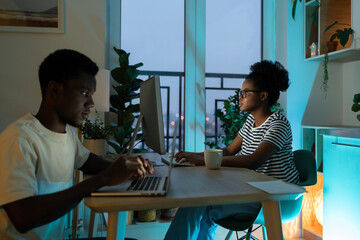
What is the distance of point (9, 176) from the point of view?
2.93 ft

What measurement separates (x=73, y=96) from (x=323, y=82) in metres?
2.71

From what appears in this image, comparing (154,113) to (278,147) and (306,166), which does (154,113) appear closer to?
(278,147)

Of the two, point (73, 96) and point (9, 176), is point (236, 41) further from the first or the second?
point (9, 176)

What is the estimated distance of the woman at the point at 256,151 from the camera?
155cm

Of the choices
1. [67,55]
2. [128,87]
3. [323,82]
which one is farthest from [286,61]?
[67,55]

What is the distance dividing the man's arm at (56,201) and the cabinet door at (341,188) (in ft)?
5.90

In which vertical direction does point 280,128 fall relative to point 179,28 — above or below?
below

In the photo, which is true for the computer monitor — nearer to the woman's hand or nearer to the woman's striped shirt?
the woman's hand

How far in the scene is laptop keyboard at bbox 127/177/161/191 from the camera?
102cm

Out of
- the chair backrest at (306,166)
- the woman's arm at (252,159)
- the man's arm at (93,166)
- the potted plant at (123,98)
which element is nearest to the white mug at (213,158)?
the woman's arm at (252,159)

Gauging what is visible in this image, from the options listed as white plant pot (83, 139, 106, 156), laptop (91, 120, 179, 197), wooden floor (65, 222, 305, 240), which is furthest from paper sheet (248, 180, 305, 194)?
wooden floor (65, 222, 305, 240)

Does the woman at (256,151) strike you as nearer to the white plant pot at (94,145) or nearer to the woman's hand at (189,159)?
the woman's hand at (189,159)

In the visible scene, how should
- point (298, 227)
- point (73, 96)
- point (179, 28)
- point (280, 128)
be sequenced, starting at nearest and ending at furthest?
point (73, 96) → point (280, 128) → point (298, 227) → point (179, 28)

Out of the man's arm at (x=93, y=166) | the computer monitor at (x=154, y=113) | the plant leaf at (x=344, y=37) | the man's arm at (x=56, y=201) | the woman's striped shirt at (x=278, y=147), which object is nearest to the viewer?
the man's arm at (x=56, y=201)
